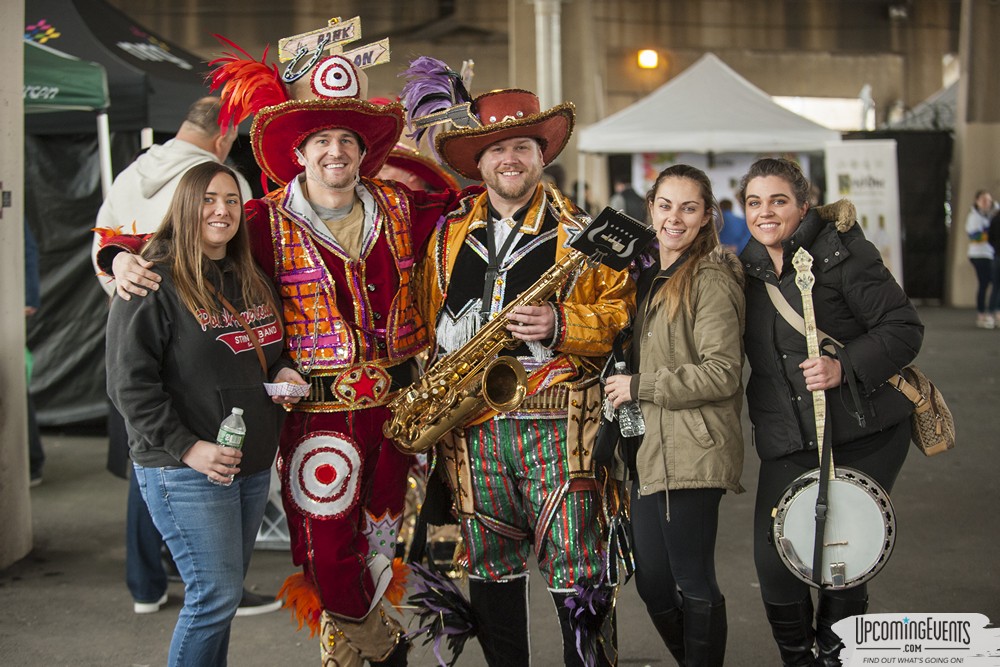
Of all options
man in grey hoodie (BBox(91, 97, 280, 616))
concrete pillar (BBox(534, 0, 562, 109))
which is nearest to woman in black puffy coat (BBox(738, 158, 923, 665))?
man in grey hoodie (BBox(91, 97, 280, 616))

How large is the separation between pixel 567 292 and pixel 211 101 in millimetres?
2316

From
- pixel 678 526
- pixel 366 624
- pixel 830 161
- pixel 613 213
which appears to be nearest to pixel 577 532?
pixel 678 526

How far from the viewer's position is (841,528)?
131 inches

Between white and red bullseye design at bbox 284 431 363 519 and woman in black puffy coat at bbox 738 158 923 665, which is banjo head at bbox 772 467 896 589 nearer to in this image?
woman in black puffy coat at bbox 738 158 923 665

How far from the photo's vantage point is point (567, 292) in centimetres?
358

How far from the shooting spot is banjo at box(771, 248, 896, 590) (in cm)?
333

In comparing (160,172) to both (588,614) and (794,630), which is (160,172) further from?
(794,630)

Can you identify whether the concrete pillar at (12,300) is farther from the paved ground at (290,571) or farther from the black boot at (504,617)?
the black boot at (504,617)

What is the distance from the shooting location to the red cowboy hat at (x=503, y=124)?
358 cm

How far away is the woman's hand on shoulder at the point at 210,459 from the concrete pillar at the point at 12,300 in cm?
283

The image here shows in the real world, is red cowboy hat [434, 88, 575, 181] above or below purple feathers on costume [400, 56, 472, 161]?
below

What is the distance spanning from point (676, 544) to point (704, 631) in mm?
291

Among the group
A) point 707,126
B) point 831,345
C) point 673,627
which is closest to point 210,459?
point 673,627

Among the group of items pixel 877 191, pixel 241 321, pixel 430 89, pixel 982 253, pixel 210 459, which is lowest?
pixel 210 459
